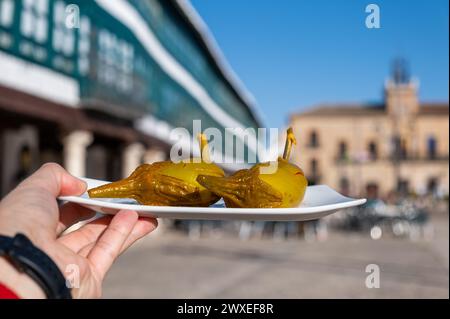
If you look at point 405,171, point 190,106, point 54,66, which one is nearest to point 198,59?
point 190,106

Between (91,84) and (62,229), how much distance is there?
39.6 feet

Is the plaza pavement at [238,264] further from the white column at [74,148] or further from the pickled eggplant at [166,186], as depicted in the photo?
the pickled eggplant at [166,186]

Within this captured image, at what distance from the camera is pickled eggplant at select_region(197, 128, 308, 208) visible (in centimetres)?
140

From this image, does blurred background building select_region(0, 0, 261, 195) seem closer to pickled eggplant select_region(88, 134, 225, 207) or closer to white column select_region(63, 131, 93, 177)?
white column select_region(63, 131, 93, 177)

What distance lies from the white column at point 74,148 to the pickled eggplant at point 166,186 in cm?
1227

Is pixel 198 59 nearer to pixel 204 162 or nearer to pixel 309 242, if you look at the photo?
pixel 309 242

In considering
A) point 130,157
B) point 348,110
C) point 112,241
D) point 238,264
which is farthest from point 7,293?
point 348,110

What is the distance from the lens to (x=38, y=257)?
3.53ft

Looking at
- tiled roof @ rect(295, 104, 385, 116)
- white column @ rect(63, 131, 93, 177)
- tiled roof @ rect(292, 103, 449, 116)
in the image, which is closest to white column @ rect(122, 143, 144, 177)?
white column @ rect(63, 131, 93, 177)

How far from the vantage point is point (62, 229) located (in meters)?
1.55

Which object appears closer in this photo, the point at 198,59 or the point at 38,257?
the point at 38,257

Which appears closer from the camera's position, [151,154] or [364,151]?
[151,154]

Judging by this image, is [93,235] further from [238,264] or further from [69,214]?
[238,264]
